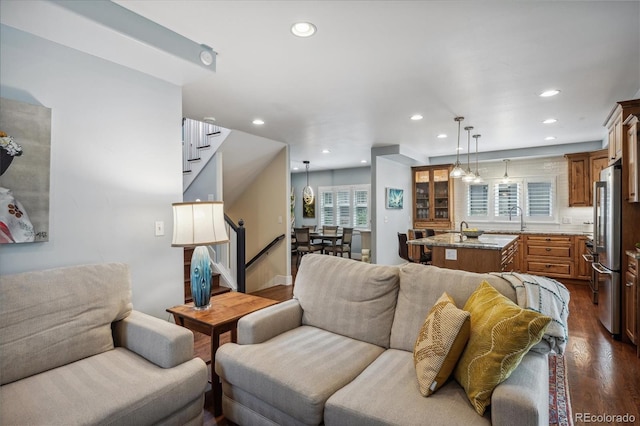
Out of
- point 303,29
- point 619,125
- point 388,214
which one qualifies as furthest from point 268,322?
point 388,214

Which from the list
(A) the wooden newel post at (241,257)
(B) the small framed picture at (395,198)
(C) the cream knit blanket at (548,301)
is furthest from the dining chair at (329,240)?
(C) the cream knit blanket at (548,301)

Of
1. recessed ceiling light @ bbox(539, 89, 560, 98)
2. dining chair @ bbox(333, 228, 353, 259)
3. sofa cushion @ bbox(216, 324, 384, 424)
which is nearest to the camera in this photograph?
sofa cushion @ bbox(216, 324, 384, 424)

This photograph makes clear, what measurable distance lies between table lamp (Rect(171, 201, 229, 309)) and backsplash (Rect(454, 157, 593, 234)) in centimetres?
638

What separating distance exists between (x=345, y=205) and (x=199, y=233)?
7.12 metres

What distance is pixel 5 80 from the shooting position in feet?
6.25

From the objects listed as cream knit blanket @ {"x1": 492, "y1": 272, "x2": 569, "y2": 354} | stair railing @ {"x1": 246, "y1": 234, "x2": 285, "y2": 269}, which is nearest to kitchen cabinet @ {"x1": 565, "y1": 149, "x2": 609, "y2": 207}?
cream knit blanket @ {"x1": 492, "y1": 272, "x2": 569, "y2": 354}

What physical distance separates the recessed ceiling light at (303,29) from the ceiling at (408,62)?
0.14 feet

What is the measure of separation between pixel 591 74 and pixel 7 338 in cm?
450

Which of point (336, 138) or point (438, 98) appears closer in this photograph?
point (438, 98)

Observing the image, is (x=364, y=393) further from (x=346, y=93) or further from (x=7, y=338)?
(x=346, y=93)

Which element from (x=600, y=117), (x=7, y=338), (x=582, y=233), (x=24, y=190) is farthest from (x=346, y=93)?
(x=582, y=233)

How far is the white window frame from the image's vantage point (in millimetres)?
6438

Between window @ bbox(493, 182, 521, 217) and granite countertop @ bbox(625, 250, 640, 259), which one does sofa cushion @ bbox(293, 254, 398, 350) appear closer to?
granite countertop @ bbox(625, 250, 640, 259)

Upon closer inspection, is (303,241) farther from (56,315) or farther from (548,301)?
(548,301)
